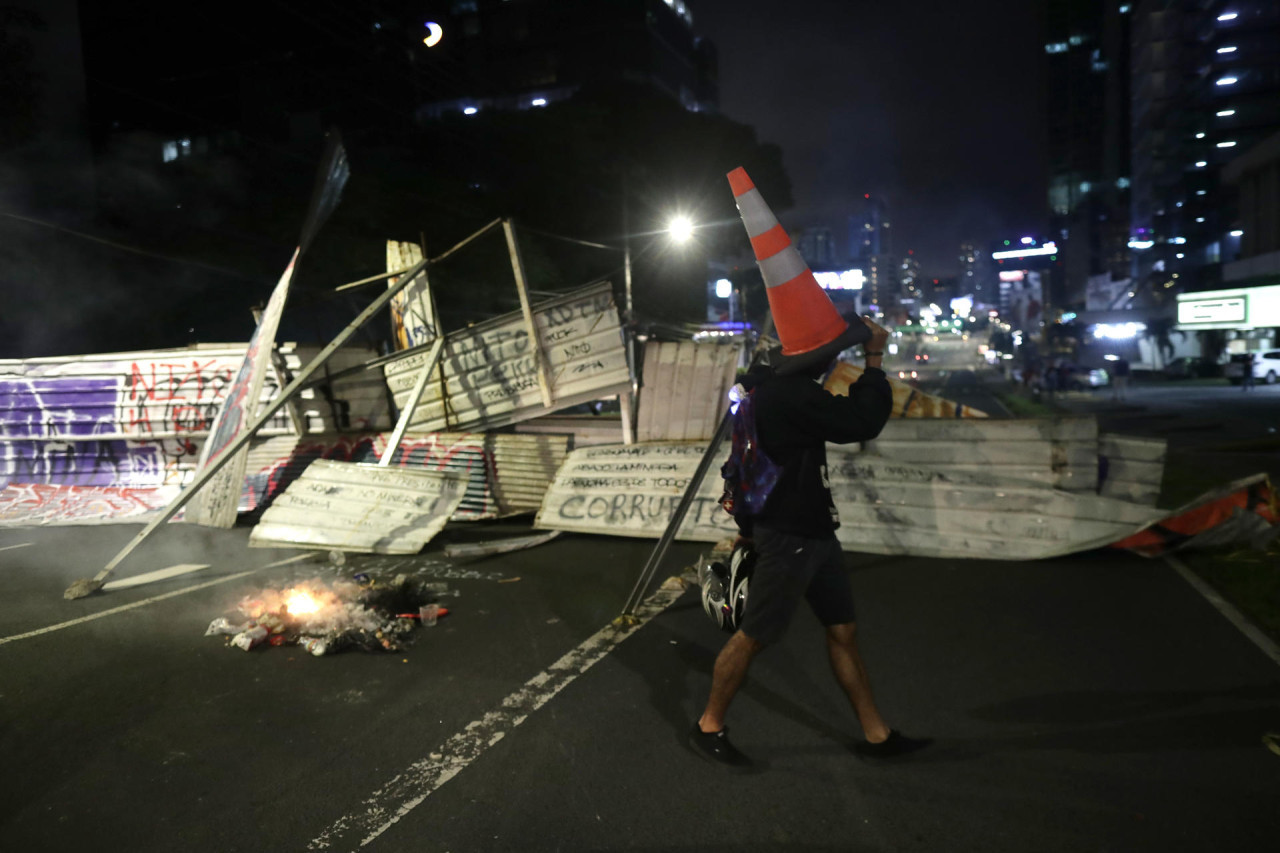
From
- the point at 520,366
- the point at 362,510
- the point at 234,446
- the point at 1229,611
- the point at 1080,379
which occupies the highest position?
the point at 520,366

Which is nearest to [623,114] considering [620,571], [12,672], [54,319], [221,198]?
[221,198]

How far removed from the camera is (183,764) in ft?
11.8

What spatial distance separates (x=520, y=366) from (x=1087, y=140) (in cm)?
16017

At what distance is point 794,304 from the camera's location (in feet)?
11.2

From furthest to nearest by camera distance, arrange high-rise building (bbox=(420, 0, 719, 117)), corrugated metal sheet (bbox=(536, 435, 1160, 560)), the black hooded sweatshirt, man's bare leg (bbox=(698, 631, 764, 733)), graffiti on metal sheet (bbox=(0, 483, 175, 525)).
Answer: high-rise building (bbox=(420, 0, 719, 117))
graffiti on metal sheet (bbox=(0, 483, 175, 525))
corrugated metal sheet (bbox=(536, 435, 1160, 560))
man's bare leg (bbox=(698, 631, 764, 733))
the black hooded sweatshirt

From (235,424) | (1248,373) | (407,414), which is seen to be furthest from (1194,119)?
(235,424)

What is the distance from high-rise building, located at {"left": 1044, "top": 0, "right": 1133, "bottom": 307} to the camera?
89.6 m

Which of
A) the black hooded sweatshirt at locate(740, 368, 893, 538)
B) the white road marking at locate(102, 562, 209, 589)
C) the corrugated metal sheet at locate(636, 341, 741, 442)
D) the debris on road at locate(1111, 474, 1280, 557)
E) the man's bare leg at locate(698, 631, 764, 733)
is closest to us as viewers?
the black hooded sweatshirt at locate(740, 368, 893, 538)

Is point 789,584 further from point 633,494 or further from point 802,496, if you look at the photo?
point 633,494

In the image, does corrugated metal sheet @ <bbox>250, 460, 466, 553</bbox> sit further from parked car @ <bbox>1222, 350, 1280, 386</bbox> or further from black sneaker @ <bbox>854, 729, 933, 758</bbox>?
parked car @ <bbox>1222, 350, 1280, 386</bbox>

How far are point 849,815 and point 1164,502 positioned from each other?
761 cm

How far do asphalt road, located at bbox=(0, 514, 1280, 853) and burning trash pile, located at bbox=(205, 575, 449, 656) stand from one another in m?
0.14

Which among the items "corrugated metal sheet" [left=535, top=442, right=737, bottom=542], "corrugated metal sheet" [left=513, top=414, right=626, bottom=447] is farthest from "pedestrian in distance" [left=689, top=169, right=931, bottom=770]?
"corrugated metal sheet" [left=513, top=414, right=626, bottom=447]

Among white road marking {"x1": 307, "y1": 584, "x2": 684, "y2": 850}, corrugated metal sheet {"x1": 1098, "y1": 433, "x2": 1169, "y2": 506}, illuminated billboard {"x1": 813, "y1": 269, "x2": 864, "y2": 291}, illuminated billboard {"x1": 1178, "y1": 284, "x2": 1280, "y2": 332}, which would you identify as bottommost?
white road marking {"x1": 307, "y1": 584, "x2": 684, "y2": 850}
